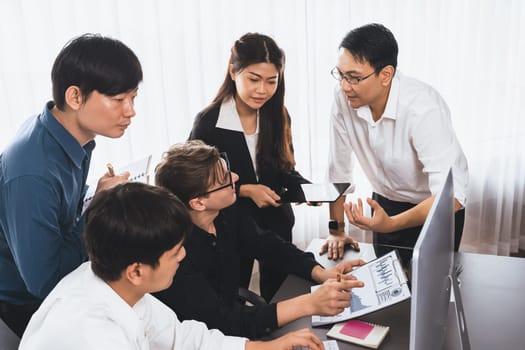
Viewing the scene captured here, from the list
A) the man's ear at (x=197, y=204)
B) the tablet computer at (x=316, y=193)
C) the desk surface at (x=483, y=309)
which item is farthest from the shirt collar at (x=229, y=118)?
the desk surface at (x=483, y=309)

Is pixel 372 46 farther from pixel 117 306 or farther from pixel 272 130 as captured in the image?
pixel 117 306

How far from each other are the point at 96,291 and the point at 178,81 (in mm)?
1558

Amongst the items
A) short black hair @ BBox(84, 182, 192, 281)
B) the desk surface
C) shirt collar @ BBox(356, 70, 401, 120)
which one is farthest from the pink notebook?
shirt collar @ BBox(356, 70, 401, 120)

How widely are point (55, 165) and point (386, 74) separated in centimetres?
111

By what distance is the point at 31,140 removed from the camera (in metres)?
1.22

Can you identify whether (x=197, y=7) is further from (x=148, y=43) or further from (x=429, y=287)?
(x=429, y=287)

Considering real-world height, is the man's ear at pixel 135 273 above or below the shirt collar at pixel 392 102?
below

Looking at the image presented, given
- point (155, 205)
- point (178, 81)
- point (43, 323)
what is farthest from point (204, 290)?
point (178, 81)

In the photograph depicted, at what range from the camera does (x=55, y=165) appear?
1224 mm

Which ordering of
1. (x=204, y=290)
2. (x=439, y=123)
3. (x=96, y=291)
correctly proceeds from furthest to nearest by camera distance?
(x=439, y=123), (x=204, y=290), (x=96, y=291)

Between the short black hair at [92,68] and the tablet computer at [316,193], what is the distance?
2.62 feet

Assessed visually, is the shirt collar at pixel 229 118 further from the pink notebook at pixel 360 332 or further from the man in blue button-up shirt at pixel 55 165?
the pink notebook at pixel 360 332

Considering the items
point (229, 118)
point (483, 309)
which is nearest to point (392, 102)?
point (229, 118)

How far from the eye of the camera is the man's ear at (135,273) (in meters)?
1.08
